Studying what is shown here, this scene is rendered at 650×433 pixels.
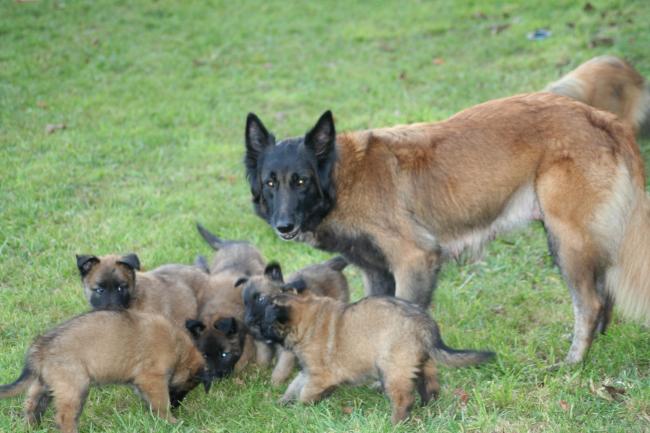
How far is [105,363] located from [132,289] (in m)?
1.27

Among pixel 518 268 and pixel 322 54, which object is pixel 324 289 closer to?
pixel 518 268

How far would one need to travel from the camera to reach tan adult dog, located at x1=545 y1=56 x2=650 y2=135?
27.1 feet

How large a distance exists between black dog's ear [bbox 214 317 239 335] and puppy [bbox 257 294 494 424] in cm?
43

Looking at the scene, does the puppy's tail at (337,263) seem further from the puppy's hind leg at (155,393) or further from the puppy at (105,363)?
the puppy's hind leg at (155,393)

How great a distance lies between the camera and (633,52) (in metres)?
11.5

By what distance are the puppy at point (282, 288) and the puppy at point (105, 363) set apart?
474 mm

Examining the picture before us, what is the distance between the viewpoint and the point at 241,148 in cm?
1025

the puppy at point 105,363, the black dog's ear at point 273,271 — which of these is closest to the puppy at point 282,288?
the black dog's ear at point 273,271

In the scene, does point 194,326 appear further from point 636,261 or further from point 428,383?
point 636,261

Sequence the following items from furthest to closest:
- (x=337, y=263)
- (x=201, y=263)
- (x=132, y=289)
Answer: (x=201, y=263) → (x=337, y=263) → (x=132, y=289)

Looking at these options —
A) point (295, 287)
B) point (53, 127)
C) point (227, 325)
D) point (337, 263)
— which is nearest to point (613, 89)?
point (337, 263)

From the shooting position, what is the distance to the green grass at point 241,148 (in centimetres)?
506

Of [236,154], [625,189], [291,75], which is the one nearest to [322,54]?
[291,75]

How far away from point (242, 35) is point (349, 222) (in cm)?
1004
